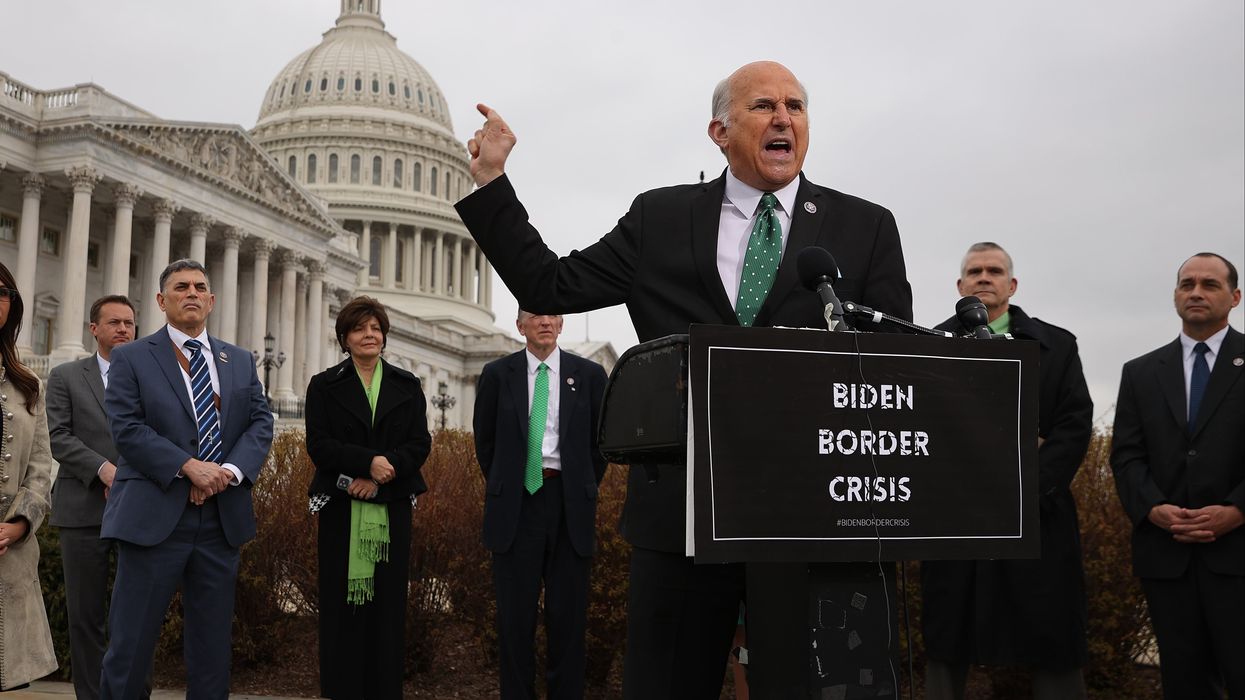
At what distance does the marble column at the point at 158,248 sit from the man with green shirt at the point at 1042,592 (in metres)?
50.6

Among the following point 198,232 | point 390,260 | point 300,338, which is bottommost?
point 300,338

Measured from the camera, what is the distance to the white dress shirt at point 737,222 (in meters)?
3.49

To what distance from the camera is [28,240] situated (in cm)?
4719

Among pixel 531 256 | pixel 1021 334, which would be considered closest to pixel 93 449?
pixel 531 256

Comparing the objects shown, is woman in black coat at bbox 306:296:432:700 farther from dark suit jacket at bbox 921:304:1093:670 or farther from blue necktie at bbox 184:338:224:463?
dark suit jacket at bbox 921:304:1093:670

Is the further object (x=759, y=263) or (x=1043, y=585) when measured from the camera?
(x=1043, y=585)

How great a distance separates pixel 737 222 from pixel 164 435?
3992 millimetres

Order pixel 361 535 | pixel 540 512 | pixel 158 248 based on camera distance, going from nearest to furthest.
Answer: pixel 361 535 → pixel 540 512 → pixel 158 248

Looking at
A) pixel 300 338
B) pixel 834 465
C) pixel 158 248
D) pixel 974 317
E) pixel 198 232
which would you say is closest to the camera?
pixel 834 465

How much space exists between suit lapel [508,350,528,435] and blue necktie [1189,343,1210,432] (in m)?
3.90

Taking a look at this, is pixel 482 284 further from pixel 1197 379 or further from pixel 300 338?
pixel 1197 379

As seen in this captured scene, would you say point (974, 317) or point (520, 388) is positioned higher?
point (520, 388)

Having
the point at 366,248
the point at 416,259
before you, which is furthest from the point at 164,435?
the point at 416,259

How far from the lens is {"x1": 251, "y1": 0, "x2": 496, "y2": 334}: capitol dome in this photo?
10494cm
